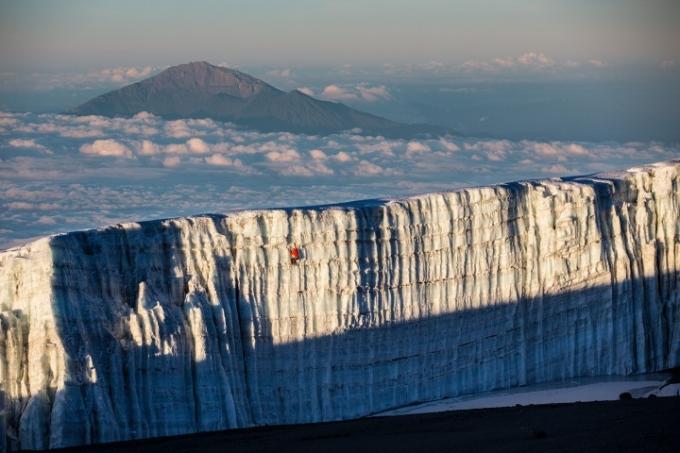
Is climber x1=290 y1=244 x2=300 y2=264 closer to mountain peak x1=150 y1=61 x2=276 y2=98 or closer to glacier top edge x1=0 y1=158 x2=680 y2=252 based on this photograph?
glacier top edge x1=0 y1=158 x2=680 y2=252

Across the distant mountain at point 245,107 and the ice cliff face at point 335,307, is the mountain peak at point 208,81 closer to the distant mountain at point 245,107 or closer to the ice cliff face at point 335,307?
the distant mountain at point 245,107

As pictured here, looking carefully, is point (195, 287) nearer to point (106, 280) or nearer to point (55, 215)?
point (106, 280)

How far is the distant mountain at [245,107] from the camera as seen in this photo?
157 meters

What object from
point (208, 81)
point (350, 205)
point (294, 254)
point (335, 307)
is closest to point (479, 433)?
point (335, 307)

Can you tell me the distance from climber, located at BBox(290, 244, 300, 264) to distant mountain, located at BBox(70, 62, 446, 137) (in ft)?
406

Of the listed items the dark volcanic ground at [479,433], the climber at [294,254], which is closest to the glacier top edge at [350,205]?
the climber at [294,254]

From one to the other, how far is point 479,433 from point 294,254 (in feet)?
29.8

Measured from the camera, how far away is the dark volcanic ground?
23.3 metres

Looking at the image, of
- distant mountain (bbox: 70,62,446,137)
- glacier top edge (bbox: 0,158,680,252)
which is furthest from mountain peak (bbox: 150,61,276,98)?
glacier top edge (bbox: 0,158,680,252)

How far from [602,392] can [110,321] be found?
1605cm

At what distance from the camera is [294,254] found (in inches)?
1329

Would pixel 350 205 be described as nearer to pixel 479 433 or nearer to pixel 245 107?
pixel 479 433

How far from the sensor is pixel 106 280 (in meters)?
30.9

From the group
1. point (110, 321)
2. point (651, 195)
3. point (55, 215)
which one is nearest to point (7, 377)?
point (110, 321)
